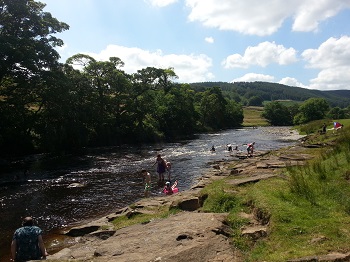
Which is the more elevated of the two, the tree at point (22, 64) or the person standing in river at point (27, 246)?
the tree at point (22, 64)

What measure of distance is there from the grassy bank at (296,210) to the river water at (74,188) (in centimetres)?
958

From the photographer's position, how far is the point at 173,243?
30.6 feet

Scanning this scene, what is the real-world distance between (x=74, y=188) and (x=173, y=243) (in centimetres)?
1871

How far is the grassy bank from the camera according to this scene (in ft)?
26.7

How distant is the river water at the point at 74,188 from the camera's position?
1850cm

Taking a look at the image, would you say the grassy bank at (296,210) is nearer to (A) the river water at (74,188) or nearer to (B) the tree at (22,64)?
(A) the river water at (74,188)

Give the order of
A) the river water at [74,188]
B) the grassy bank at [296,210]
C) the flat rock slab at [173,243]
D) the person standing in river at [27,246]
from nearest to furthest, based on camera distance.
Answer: the grassy bank at [296,210] → the flat rock slab at [173,243] → the person standing in river at [27,246] → the river water at [74,188]

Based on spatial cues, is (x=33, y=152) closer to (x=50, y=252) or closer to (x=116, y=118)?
(x=116, y=118)

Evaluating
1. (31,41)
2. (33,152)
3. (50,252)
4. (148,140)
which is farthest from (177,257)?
(148,140)

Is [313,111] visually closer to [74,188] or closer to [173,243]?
[74,188]

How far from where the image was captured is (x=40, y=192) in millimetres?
24781

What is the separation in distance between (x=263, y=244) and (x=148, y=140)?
61636 millimetres

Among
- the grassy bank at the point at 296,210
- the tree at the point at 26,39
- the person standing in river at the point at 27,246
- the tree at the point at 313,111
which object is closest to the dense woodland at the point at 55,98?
the tree at the point at 26,39

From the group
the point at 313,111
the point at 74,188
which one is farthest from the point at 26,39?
the point at 313,111
